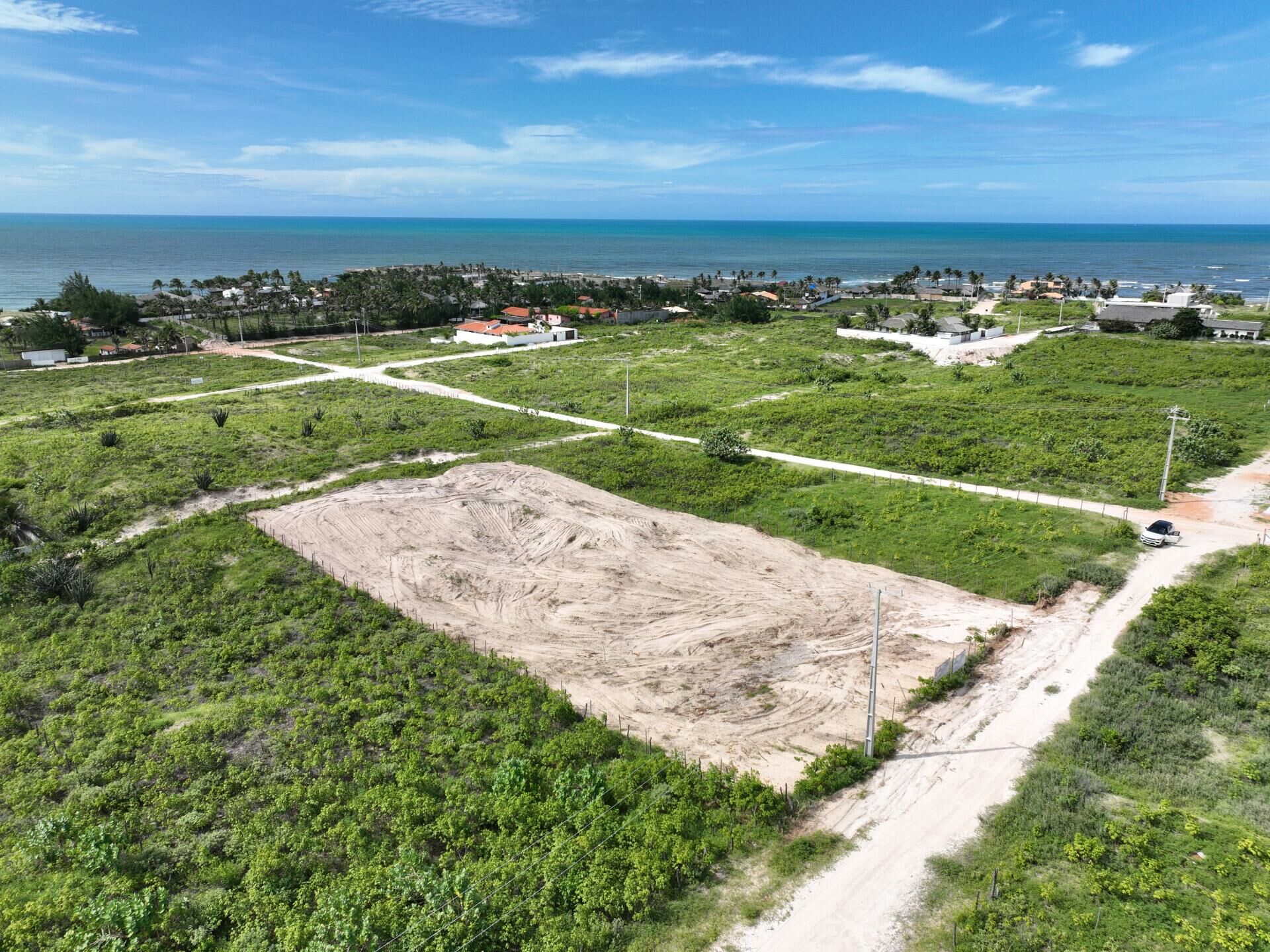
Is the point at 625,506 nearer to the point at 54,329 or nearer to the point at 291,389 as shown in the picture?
the point at 291,389

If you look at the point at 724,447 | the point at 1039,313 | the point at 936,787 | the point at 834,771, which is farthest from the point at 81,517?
the point at 1039,313

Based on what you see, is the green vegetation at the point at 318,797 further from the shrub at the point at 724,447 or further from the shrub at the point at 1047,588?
the shrub at the point at 724,447

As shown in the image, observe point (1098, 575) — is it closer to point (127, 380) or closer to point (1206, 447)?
point (1206, 447)

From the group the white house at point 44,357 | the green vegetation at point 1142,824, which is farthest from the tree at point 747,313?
the green vegetation at point 1142,824

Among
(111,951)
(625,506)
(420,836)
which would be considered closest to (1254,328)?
(625,506)

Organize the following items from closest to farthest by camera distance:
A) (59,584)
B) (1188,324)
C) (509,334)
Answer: (59,584), (1188,324), (509,334)

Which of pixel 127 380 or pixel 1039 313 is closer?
pixel 127 380
